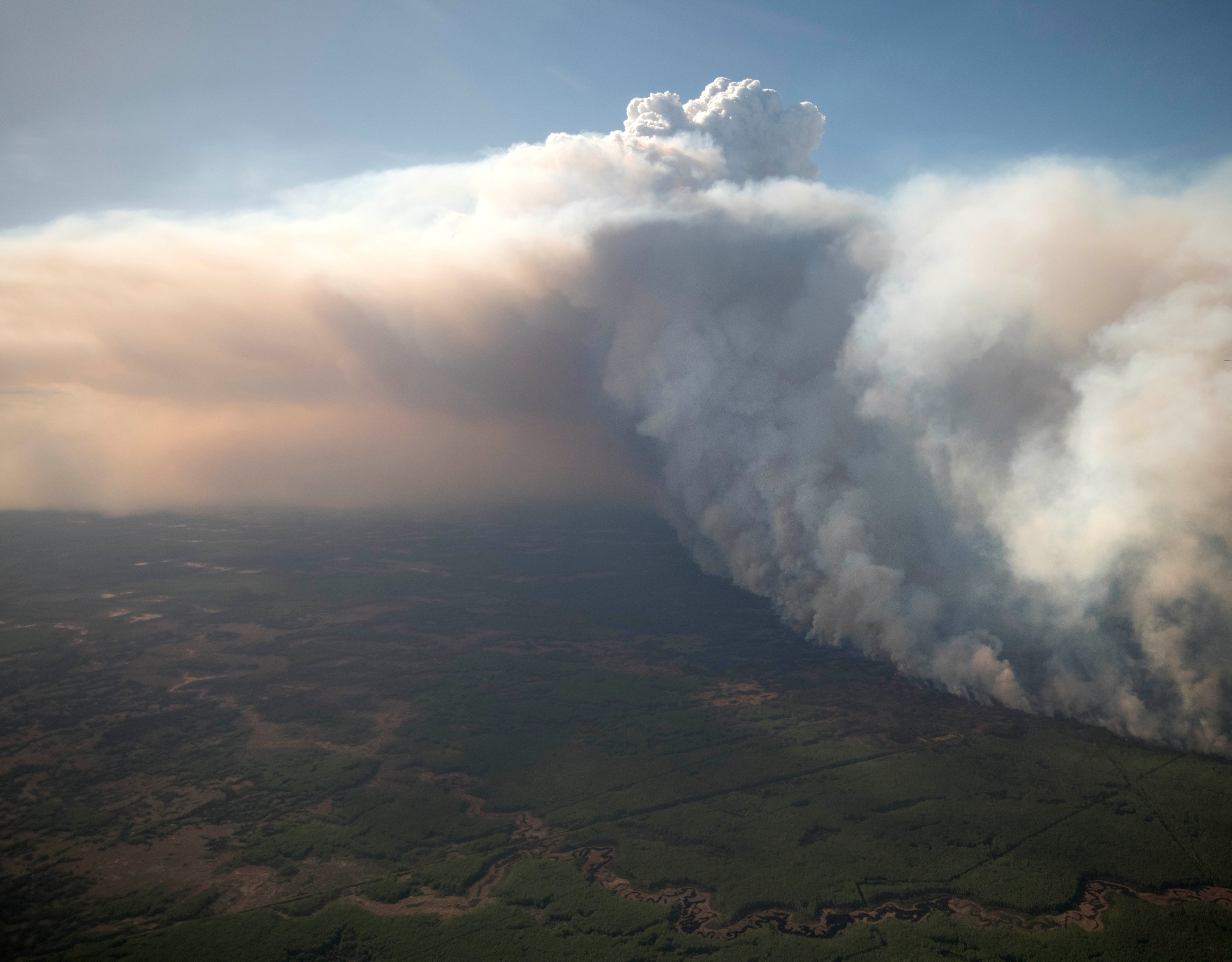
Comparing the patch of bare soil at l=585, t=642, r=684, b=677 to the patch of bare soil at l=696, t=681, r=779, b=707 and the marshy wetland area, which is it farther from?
the patch of bare soil at l=696, t=681, r=779, b=707

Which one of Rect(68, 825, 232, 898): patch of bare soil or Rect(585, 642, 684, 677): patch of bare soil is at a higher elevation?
Rect(585, 642, 684, 677): patch of bare soil

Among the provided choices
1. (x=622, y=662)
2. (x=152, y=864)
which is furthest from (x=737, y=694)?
(x=152, y=864)

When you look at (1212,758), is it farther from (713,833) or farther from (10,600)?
(10,600)

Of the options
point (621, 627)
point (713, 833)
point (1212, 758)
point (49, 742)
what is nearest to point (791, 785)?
point (713, 833)

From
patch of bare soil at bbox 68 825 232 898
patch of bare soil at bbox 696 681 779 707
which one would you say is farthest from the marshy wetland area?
patch of bare soil at bbox 696 681 779 707

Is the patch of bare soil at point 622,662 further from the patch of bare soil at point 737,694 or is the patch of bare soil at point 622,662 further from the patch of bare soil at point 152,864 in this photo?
the patch of bare soil at point 152,864

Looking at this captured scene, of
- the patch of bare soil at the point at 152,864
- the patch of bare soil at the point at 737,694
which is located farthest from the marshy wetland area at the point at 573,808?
the patch of bare soil at the point at 737,694

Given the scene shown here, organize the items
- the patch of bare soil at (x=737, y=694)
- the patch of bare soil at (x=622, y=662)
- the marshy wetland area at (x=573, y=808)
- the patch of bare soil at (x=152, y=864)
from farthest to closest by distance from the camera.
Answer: the patch of bare soil at (x=622, y=662) < the patch of bare soil at (x=737, y=694) < the patch of bare soil at (x=152, y=864) < the marshy wetland area at (x=573, y=808)

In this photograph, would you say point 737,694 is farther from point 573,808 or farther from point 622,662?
point 573,808
